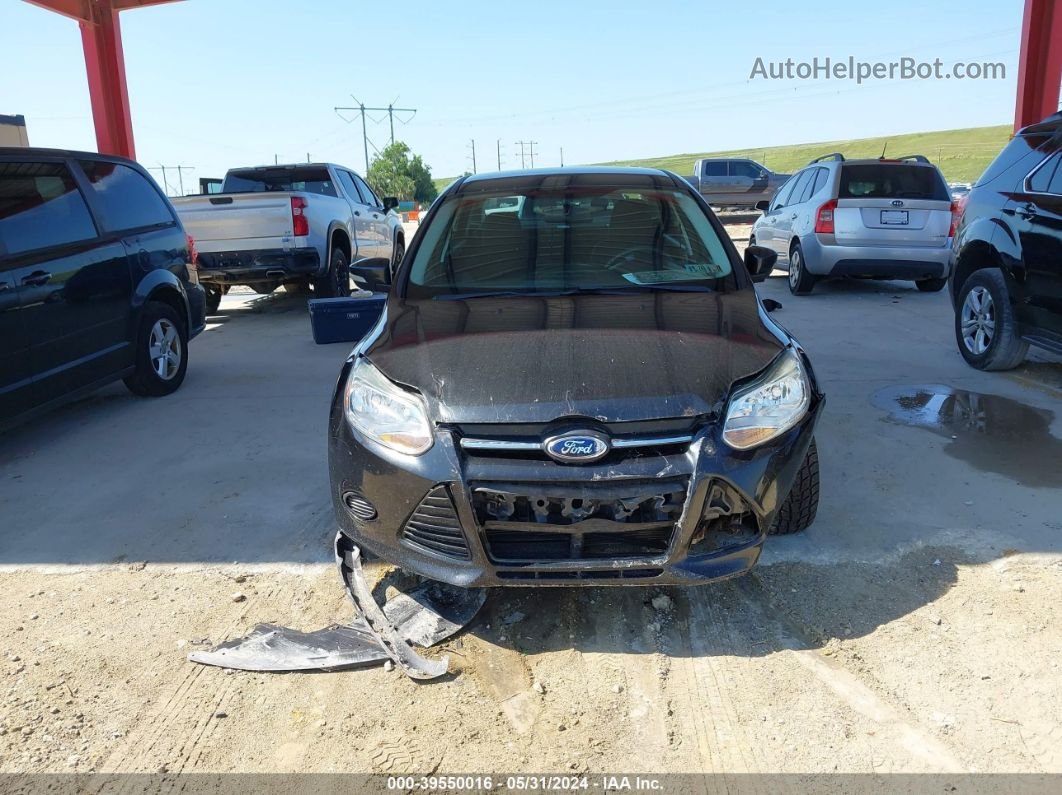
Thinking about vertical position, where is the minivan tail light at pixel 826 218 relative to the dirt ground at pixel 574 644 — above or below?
above

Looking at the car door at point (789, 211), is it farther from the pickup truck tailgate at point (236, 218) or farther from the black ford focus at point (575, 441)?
the black ford focus at point (575, 441)

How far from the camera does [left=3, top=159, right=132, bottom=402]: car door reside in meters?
4.95

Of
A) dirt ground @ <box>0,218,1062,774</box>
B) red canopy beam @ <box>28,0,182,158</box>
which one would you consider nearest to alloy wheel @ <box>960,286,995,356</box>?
dirt ground @ <box>0,218,1062,774</box>

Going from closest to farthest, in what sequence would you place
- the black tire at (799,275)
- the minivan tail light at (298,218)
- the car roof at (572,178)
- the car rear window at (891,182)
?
the car roof at (572,178) < the minivan tail light at (298,218) < the car rear window at (891,182) < the black tire at (799,275)

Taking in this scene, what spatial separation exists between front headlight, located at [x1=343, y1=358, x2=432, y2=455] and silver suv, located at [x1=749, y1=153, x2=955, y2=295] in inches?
332

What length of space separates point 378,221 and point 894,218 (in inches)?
292

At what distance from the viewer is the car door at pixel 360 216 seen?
1167 centimetres

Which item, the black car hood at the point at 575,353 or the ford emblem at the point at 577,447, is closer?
the ford emblem at the point at 577,447

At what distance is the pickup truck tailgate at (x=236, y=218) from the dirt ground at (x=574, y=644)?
212 inches

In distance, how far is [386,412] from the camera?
290 centimetres

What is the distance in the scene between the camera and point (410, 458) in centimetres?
274

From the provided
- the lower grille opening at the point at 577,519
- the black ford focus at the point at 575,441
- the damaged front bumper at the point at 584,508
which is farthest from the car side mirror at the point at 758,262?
the lower grille opening at the point at 577,519

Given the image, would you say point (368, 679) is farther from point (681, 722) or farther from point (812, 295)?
point (812, 295)

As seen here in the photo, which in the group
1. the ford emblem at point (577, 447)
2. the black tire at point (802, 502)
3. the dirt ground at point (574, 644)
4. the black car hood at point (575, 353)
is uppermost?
the black car hood at point (575, 353)
